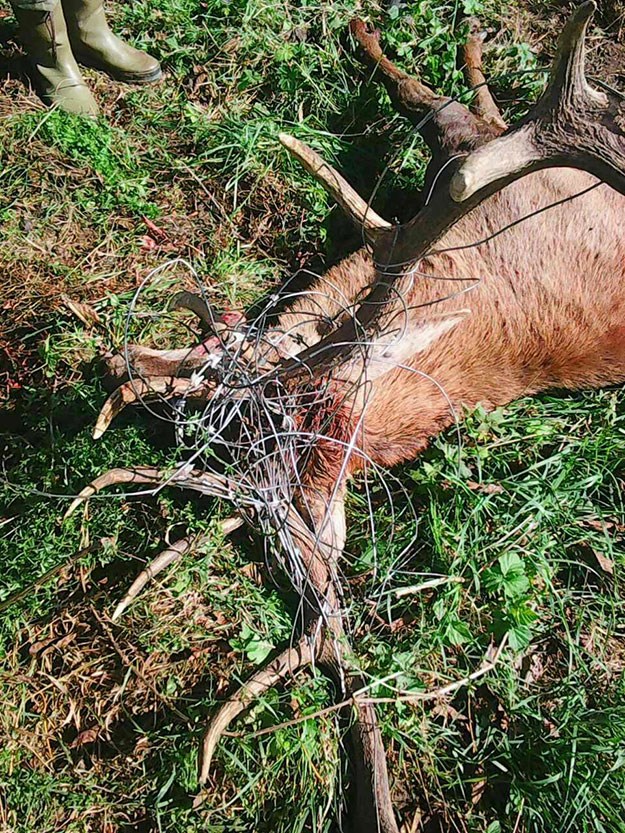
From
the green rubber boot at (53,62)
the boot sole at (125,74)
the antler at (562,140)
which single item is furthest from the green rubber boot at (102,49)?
the antler at (562,140)

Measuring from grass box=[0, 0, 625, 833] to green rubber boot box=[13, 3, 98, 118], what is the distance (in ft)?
0.39

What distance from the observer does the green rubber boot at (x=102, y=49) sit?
3838 mm

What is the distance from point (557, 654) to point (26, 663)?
7.59 feet

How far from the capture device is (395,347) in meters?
2.75

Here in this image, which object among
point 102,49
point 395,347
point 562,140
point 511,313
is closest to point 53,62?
point 102,49

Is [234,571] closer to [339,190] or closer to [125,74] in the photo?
[339,190]

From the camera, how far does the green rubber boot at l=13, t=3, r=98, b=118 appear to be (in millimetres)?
3582

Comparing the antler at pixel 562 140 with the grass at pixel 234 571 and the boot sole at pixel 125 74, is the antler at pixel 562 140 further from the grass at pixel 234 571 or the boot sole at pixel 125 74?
the boot sole at pixel 125 74

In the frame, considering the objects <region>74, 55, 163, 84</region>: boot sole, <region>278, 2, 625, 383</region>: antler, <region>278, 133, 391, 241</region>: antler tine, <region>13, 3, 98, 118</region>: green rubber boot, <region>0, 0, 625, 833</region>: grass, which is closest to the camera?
<region>278, 2, 625, 383</region>: antler

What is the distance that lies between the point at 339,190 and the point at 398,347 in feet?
2.04

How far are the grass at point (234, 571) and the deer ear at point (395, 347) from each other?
72cm

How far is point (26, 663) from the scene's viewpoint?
317 cm

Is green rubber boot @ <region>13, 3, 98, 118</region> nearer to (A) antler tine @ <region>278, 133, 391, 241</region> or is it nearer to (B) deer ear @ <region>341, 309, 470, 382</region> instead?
→ (A) antler tine @ <region>278, 133, 391, 241</region>

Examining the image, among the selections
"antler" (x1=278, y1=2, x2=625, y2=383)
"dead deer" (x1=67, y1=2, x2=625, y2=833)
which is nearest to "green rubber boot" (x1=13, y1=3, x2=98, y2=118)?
"dead deer" (x1=67, y1=2, x2=625, y2=833)
